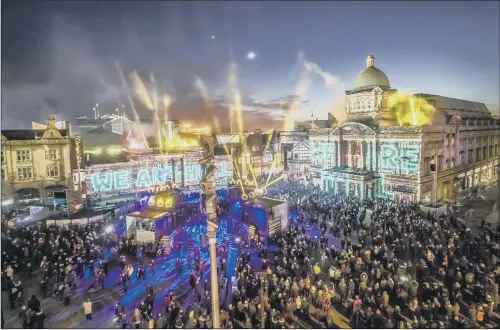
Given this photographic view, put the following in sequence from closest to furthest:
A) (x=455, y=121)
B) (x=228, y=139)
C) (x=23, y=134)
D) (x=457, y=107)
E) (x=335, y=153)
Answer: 1. (x=23, y=134)
2. (x=455, y=121)
3. (x=335, y=153)
4. (x=457, y=107)
5. (x=228, y=139)

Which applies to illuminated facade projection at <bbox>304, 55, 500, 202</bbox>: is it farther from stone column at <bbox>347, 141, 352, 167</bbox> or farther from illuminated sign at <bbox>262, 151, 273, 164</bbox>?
illuminated sign at <bbox>262, 151, 273, 164</bbox>

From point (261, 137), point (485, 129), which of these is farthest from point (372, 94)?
point (261, 137)

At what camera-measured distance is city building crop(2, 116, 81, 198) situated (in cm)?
2414

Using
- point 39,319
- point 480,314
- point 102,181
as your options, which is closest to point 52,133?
point 102,181

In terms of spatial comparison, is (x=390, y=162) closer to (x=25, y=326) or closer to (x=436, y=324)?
(x=436, y=324)

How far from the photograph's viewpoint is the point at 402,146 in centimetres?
2706

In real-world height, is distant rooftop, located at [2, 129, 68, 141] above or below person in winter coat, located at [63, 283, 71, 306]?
above

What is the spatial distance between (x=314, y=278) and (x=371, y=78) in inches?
1006

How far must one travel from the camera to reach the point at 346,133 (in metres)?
30.9

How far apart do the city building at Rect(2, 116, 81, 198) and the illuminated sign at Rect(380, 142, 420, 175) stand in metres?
26.0

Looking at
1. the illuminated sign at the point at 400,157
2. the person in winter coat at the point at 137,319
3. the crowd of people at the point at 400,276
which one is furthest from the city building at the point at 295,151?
the person in winter coat at the point at 137,319

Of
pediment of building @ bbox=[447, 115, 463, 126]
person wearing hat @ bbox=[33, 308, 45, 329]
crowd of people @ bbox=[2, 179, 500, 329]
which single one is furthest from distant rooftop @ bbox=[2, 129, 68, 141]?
pediment of building @ bbox=[447, 115, 463, 126]

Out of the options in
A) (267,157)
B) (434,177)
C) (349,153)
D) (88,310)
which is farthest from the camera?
(267,157)

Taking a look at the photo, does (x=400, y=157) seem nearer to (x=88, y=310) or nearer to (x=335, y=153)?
(x=335, y=153)
